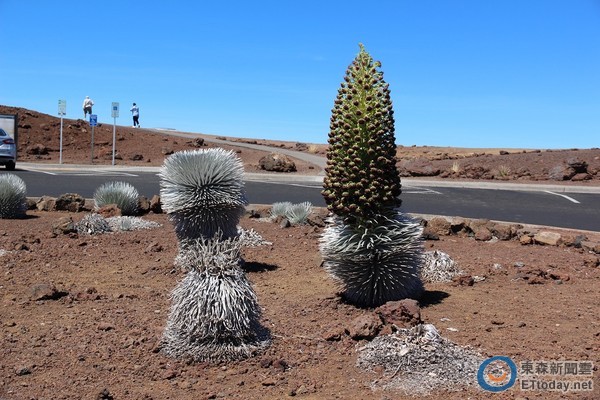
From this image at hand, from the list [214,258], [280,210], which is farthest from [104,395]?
[280,210]

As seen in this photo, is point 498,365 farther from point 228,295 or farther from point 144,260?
point 144,260

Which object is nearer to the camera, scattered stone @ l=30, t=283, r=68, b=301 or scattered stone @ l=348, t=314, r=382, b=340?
scattered stone @ l=348, t=314, r=382, b=340

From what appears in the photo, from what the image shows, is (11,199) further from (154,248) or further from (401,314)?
(401,314)

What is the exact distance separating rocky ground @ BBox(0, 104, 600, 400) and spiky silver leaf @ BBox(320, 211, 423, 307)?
0.20 m

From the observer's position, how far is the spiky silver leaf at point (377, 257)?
620 centimetres

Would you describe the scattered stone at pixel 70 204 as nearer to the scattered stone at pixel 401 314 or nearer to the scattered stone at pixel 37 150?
the scattered stone at pixel 401 314

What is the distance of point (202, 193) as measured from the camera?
7855mm

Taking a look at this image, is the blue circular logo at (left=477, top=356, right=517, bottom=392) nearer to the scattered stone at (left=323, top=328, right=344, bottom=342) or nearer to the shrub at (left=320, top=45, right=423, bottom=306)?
the scattered stone at (left=323, top=328, right=344, bottom=342)

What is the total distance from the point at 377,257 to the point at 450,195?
1300cm

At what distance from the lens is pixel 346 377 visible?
15.6ft

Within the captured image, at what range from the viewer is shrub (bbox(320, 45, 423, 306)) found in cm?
606

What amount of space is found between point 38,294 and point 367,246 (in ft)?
10.1

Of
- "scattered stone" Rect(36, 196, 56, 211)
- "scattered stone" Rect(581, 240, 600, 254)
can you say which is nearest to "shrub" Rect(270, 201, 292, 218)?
"scattered stone" Rect(36, 196, 56, 211)

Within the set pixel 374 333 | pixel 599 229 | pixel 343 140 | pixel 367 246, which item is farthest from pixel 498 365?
pixel 599 229
